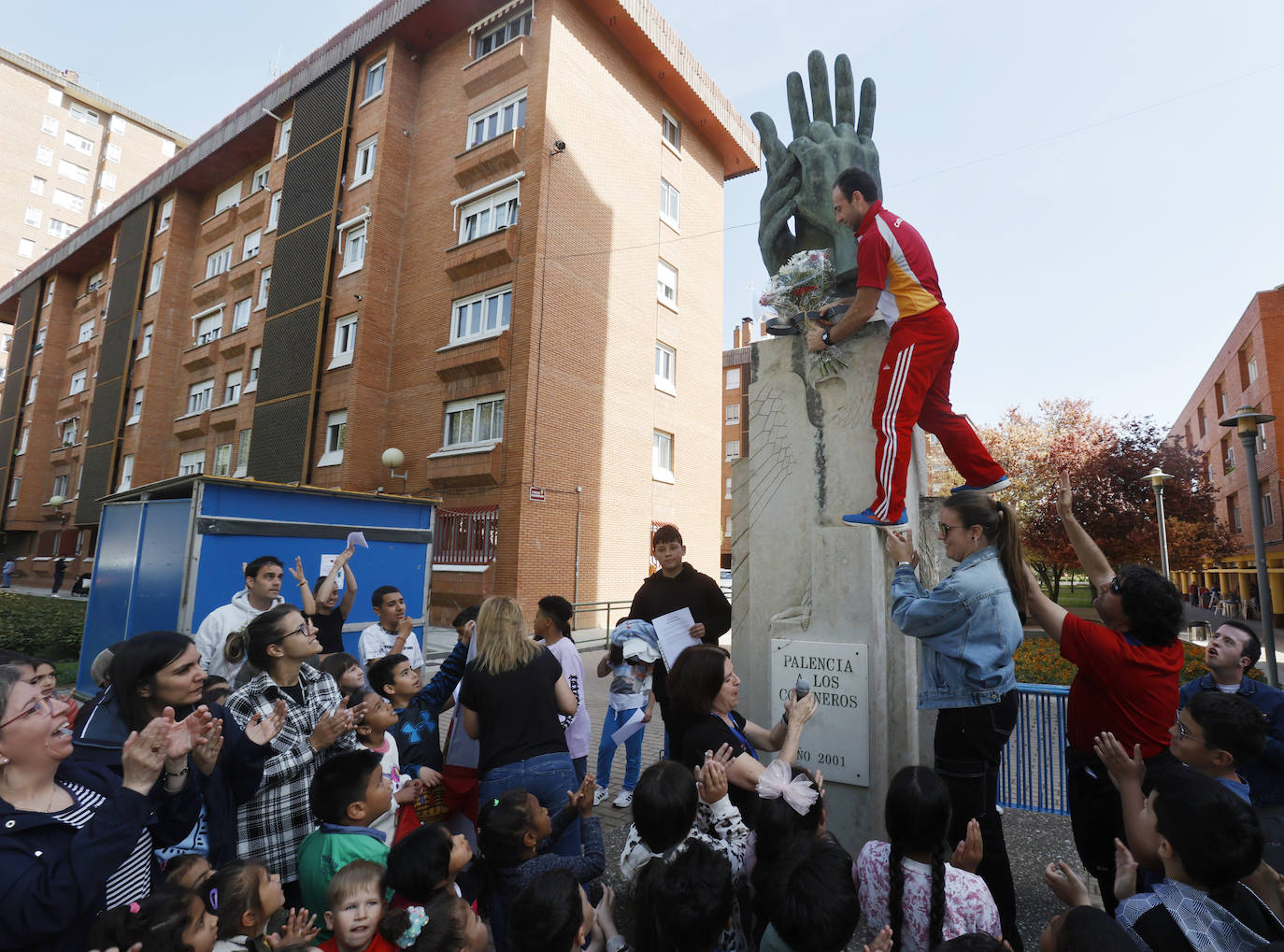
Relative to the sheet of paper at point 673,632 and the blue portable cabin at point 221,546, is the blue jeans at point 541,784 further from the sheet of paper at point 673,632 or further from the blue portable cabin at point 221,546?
the blue portable cabin at point 221,546

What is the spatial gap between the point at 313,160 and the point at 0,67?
137 ft

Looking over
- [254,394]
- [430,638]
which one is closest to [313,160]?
[254,394]

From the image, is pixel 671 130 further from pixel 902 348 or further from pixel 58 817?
pixel 58 817

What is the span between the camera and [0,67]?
45.0 m

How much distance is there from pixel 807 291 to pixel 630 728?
3.43 metres

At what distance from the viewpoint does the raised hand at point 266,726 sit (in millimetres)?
2639

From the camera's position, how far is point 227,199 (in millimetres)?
28406

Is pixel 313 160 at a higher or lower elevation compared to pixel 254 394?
higher

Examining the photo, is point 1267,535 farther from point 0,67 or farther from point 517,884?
point 0,67

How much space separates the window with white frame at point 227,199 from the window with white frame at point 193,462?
1004cm

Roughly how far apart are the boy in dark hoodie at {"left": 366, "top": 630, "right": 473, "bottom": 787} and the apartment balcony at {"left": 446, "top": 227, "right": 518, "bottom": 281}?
1496cm

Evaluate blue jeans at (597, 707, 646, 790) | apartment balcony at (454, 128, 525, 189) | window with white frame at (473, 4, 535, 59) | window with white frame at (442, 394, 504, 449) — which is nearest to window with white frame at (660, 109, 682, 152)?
window with white frame at (473, 4, 535, 59)

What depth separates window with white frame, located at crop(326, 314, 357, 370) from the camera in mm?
19800

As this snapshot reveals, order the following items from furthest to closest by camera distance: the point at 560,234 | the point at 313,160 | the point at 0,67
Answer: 1. the point at 0,67
2. the point at 313,160
3. the point at 560,234
